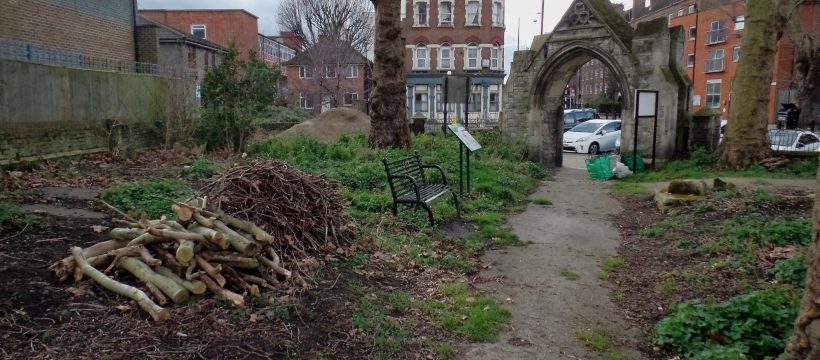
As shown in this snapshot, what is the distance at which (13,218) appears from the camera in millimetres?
5773

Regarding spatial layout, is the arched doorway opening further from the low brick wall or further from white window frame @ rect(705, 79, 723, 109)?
white window frame @ rect(705, 79, 723, 109)

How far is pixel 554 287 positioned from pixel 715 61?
55973 mm

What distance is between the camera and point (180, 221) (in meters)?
5.25

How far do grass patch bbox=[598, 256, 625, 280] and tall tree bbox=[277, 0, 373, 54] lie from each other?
129ft

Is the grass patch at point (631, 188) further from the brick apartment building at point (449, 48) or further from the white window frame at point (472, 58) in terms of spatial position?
the white window frame at point (472, 58)

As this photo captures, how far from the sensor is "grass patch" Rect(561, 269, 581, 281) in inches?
265

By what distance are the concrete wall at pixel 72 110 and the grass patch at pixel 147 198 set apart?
443 cm

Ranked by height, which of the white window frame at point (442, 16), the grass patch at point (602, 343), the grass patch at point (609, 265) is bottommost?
the grass patch at point (602, 343)

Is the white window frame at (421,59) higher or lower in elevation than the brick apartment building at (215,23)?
lower

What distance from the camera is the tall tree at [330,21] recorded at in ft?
148

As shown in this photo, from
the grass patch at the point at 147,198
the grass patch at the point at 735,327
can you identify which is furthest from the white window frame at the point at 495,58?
the grass patch at the point at 735,327

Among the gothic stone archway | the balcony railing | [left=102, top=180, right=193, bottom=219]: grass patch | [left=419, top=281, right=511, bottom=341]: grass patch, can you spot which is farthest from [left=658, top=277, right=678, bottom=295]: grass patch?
the balcony railing

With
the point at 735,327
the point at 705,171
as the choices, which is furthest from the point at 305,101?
the point at 735,327

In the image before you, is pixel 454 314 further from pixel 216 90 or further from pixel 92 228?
pixel 216 90
